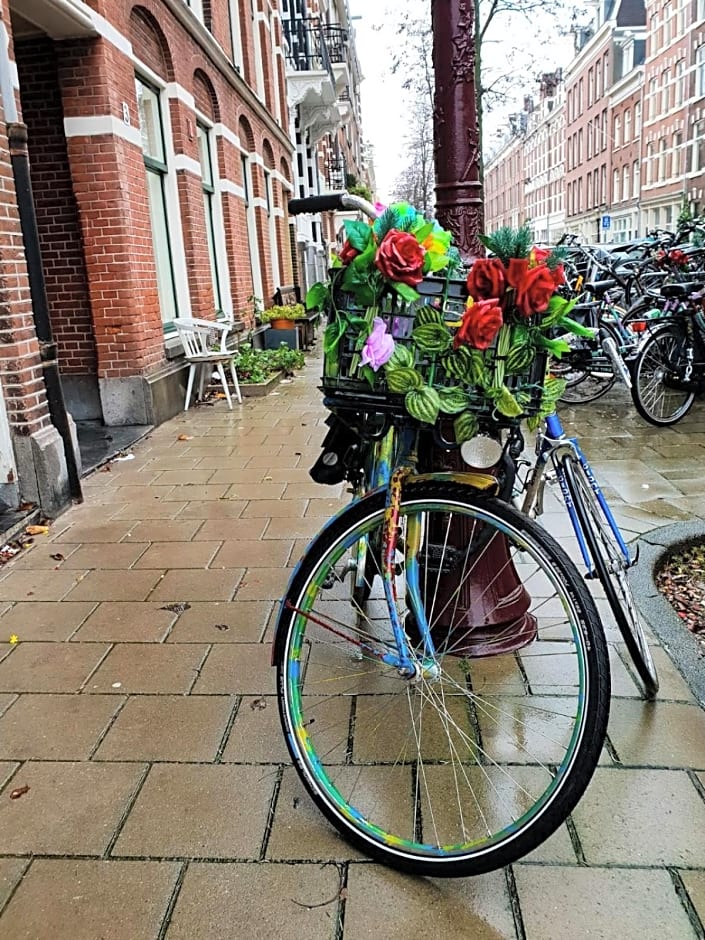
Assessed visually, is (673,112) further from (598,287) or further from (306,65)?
(598,287)

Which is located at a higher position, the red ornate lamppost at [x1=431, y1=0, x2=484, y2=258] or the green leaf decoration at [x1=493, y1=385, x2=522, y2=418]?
the red ornate lamppost at [x1=431, y1=0, x2=484, y2=258]

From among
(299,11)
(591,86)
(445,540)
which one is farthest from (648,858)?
(591,86)

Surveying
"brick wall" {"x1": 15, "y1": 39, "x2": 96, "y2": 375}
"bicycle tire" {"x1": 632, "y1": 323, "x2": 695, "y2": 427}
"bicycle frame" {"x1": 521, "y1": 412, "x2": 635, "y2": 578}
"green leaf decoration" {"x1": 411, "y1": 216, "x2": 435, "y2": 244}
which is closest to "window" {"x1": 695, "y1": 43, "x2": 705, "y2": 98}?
"bicycle tire" {"x1": 632, "y1": 323, "x2": 695, "y2": 427}

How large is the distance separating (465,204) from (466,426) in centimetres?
122

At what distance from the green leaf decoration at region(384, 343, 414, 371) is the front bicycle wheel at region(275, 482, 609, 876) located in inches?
11.8

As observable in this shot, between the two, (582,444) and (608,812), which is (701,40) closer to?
(582,444)

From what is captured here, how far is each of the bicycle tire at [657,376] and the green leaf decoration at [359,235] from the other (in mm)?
5333

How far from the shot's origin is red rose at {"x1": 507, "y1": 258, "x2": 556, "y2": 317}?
5.87 feet

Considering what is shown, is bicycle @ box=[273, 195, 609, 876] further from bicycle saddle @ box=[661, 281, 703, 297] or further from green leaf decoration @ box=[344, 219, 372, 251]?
bicycle saddle @ box=[661, 281, 703, 297]

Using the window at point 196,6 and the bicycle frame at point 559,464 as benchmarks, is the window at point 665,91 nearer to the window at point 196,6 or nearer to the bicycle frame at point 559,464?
the window at point 196,6

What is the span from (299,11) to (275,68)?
4.77 m

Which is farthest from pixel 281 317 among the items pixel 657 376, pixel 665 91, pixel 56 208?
pixel 665 91

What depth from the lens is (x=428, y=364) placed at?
1.92m

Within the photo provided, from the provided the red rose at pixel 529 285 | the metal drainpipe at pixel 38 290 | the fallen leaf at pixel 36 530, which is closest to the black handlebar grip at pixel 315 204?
the red rose at pixel 529 285
